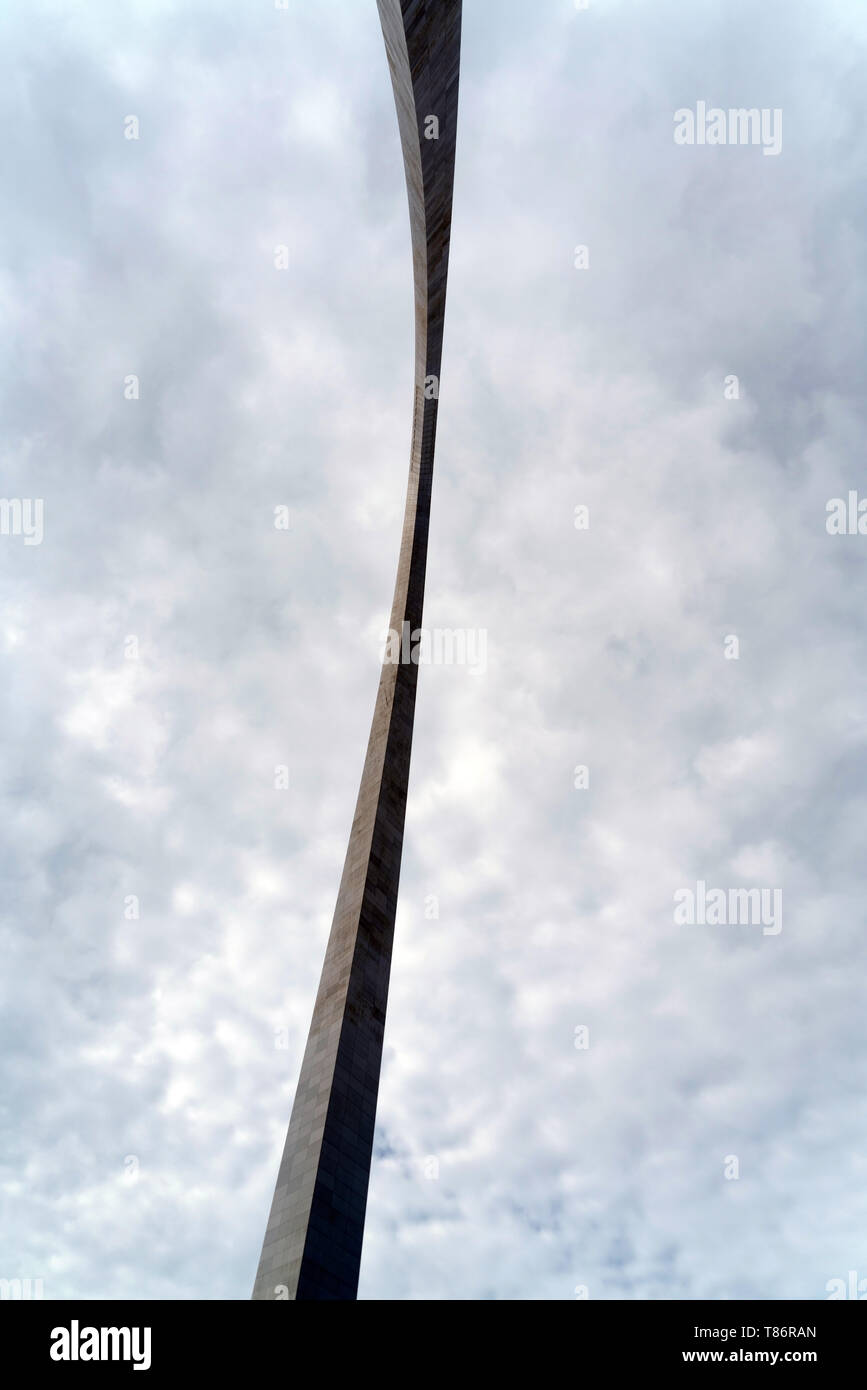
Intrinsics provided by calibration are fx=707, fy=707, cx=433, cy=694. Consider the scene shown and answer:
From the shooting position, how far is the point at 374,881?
15109mm

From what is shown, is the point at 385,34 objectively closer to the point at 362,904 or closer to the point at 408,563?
the point at 408,563

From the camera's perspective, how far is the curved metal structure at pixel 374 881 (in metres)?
10.9

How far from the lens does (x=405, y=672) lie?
18703 mm

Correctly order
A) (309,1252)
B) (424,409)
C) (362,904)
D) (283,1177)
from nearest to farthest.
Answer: (309,1252) → (283,1177) → (362,904) → (424,409)

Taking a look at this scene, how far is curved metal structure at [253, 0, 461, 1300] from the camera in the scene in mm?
10938

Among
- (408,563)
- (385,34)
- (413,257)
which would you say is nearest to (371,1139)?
(408,563)

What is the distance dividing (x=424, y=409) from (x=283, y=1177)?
2117cm
